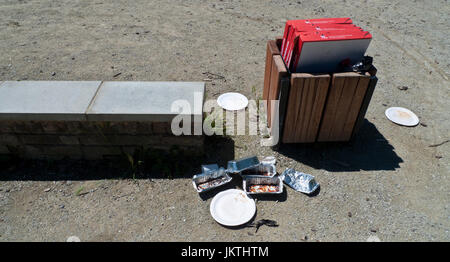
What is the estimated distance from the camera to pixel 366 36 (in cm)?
342

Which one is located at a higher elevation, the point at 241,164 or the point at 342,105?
the point at 342,105

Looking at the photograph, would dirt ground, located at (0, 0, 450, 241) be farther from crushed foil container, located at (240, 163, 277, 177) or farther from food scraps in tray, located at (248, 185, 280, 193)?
crushed foil container, located at (240, 163, 277, 177)

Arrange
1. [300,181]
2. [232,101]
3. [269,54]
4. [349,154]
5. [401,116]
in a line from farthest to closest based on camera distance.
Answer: [232,101], [401,116], [269,54], [349,154], [300,181]

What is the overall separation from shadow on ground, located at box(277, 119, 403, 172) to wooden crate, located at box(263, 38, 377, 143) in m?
0.15

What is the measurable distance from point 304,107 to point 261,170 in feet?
3.25

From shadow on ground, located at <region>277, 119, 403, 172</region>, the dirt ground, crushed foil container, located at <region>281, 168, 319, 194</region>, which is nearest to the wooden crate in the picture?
shadow on ground, located at <region>277, 119, 403, 172</region>

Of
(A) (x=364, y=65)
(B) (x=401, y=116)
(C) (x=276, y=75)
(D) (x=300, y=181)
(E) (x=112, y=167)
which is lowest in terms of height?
(E) (x=112, y=167)

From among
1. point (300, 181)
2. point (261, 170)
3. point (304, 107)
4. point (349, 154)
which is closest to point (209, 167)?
point (261, 170)

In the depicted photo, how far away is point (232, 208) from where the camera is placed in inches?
130

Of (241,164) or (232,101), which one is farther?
(232,101)

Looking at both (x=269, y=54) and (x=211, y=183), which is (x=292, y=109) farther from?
(x=211, y=183)

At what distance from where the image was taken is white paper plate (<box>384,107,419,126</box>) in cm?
464

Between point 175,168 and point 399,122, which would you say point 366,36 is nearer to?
point 399,122

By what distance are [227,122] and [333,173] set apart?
5.84 feet
